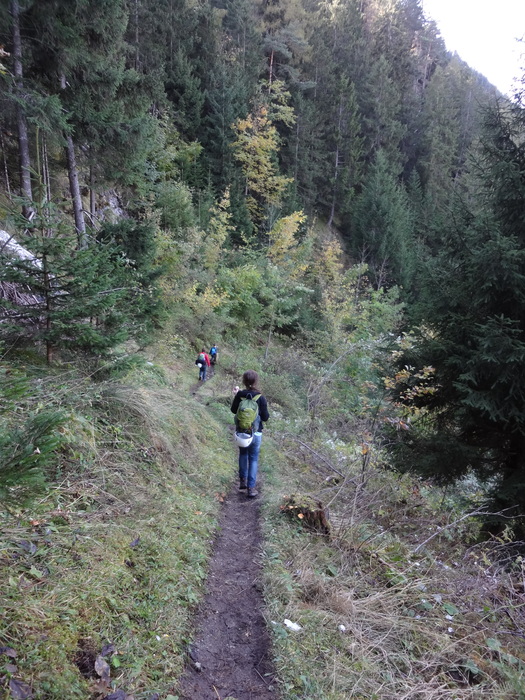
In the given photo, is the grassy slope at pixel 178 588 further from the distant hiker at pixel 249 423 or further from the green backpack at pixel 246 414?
the green backpack at pixel 246 414

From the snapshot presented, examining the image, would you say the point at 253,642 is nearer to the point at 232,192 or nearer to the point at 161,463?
the point at 161,463

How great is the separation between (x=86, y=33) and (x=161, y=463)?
10.4m

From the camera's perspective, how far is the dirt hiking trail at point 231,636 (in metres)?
2.46

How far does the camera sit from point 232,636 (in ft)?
9.62

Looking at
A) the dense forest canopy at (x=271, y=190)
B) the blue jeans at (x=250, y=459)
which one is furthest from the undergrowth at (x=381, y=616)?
the dense forest canopy at (x=271, y=190)

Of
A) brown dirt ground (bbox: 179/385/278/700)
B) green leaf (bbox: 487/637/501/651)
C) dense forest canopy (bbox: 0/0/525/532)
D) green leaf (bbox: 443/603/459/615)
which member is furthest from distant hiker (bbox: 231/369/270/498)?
green leaf (bbox: 487/637/501/651)

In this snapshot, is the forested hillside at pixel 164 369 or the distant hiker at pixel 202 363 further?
the distant hiker at pixel 202 363

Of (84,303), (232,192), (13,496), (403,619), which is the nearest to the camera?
(13,496)

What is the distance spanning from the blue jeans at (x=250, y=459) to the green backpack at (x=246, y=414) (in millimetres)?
218

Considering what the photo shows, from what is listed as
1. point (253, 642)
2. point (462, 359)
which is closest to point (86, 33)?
point (462, 359)

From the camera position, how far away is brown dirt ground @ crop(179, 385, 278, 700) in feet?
8.09

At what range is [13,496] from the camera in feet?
4.84

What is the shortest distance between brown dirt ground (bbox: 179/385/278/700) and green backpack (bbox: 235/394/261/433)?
1499 millimetres

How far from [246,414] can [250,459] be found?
0.79m
